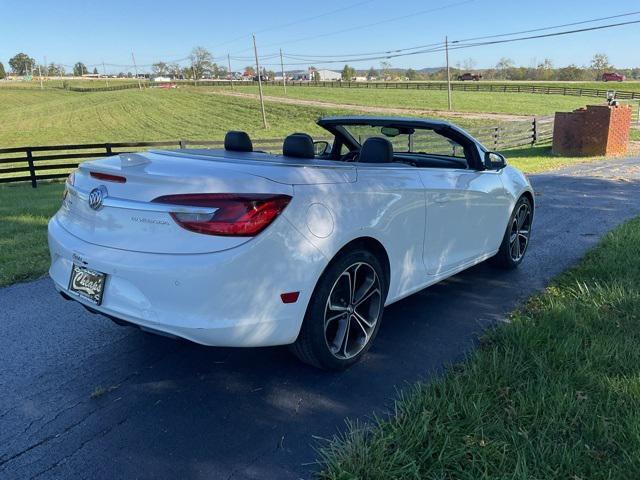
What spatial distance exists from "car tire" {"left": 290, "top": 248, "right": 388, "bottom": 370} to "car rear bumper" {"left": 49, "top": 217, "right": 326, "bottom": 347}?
15 cm

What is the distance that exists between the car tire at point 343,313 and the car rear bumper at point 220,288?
15 cm

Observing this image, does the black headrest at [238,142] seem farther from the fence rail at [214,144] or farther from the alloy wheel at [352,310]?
the fence rail at [214,144]

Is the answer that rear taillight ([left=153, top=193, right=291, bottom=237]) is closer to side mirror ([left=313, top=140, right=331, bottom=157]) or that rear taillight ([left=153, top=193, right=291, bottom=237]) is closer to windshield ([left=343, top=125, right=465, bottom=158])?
windshield ([left=343, top=125, right=465, bottom=158])

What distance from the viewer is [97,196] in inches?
116

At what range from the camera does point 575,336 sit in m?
3.47

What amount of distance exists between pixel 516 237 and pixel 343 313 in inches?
113

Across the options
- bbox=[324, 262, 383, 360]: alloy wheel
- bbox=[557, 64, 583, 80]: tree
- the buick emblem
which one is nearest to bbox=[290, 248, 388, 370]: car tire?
bbox=[324, 262, 383, 360]: alloy wheel

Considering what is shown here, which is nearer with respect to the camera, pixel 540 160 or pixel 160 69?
pixel 540 160

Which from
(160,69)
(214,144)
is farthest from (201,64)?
(214,144)

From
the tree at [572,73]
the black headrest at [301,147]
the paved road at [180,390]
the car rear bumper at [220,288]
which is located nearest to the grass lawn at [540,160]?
the paved road at [180,390]

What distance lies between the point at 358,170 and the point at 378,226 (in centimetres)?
37

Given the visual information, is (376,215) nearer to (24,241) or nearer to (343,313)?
(343,313)

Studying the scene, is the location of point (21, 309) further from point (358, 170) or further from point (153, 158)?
point (358, 170)

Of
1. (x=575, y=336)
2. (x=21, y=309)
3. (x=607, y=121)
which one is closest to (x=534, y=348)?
(x=575, y=336)
